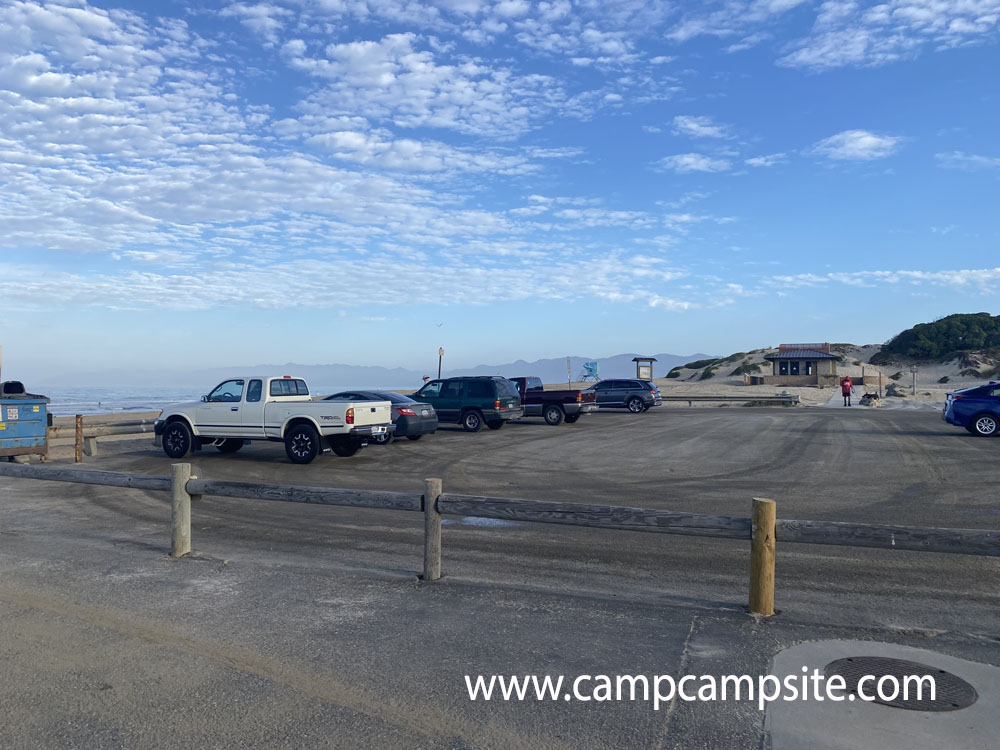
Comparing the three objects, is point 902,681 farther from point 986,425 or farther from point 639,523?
point 986,425

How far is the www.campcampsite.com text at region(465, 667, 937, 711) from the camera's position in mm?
4520

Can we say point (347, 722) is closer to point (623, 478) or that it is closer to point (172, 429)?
point (623, 478)

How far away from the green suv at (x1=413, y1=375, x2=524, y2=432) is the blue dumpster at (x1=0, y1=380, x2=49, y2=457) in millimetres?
11882

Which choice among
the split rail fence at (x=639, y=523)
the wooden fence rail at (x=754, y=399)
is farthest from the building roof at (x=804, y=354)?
the split rail fence at (x=639, y=523)

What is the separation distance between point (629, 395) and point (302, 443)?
25619 millimetres

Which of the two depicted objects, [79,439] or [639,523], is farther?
[79,439]

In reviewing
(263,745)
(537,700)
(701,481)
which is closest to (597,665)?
(537,700)

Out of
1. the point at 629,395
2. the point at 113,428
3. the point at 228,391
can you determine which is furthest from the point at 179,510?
the point at 629,395

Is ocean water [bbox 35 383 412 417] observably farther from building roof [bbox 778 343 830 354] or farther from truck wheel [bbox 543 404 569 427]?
building roof [bbox 778 343 830 354]

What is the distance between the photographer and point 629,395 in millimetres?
40500

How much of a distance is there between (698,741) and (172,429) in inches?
676

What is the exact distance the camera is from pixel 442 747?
157 inches

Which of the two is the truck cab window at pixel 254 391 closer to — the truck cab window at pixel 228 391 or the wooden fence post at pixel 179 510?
the truck cab window at pixel 228 391

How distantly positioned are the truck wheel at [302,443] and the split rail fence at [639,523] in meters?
8.68
